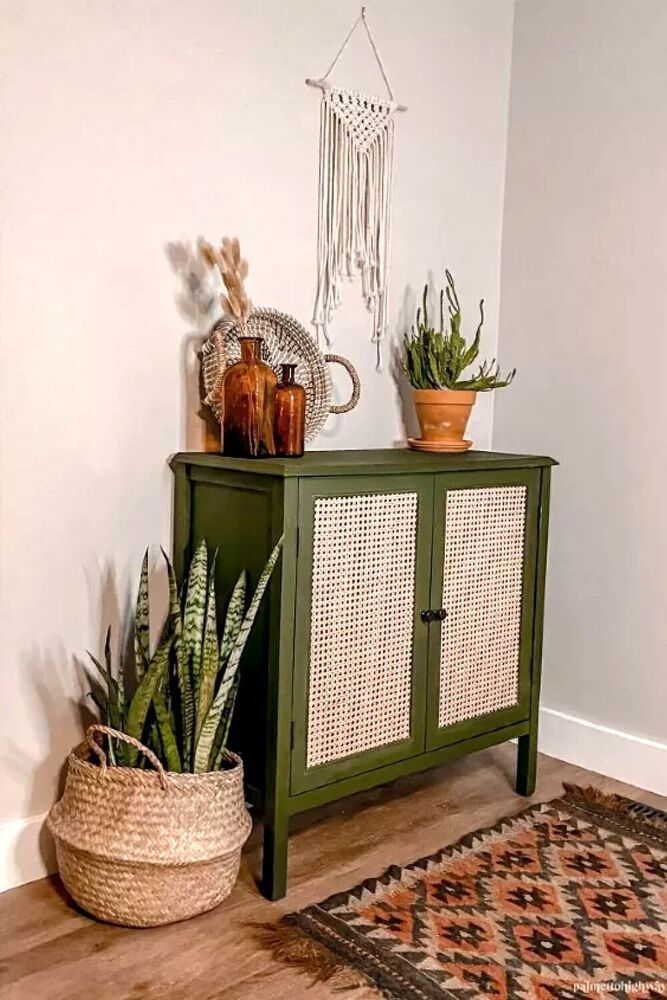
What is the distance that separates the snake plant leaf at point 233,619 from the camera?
2.16m

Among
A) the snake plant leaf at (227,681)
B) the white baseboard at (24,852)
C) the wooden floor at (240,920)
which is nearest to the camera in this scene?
the wooden floor at (240,920)

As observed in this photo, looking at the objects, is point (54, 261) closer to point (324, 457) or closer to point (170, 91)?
point (170, 91)

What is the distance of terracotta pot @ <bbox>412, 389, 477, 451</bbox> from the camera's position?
2691 millimetres

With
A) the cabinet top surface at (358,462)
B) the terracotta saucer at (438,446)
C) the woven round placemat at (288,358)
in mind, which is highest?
the woven round placemat at (288,358)

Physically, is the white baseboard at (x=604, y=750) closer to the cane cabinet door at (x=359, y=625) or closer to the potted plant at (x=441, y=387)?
the cane cabinet door at (x=359, y=625)

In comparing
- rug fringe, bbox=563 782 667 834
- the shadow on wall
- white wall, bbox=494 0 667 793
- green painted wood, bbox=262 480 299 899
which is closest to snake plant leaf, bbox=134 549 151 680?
green painted wood, bbox=262 480 299 899

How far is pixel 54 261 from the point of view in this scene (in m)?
2.17

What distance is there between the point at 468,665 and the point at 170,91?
1532 millimetres

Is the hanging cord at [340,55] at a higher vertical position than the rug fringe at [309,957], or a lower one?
higher

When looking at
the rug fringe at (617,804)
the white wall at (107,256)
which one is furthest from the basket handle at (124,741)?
the rug fringe at (617,804)

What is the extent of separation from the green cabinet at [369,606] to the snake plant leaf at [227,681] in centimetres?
5

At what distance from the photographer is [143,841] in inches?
78.4

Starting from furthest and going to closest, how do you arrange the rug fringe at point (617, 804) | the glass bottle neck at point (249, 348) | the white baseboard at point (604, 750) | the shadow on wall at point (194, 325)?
1. the white baseboard at point (604, 750)
2. the rug fringe at point (617, 804)
3. the shadow on wall at point (194, 325)
4. the glass bottle neck at point (249, 348)

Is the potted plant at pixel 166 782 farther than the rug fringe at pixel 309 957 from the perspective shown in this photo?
Yes
